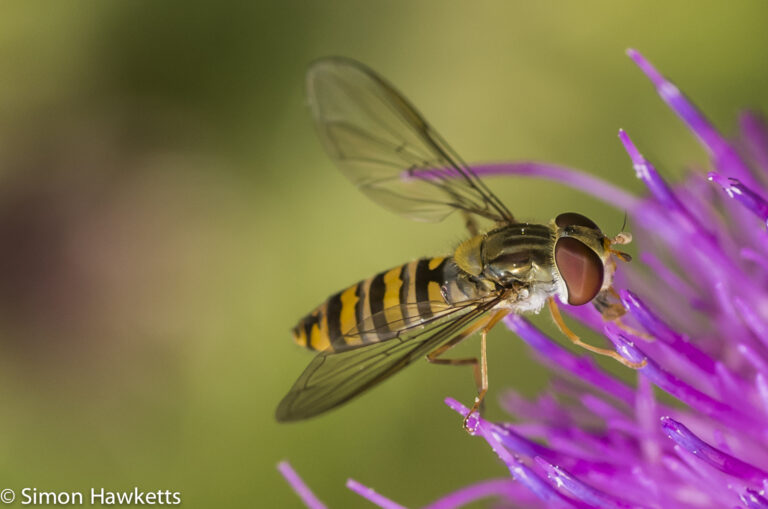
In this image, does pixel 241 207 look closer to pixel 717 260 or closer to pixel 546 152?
pixel 546 152

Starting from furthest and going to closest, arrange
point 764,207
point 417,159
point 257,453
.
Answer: point 257,453 → point 417,159 → point 764,207

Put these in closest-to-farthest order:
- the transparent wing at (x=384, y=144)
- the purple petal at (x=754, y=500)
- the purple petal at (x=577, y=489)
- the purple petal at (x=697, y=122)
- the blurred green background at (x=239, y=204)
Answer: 1. the purple petal at (x=754, y=500)
2. the purple petal at (x=577, y=489)
3. the purple petal at (x=697, y=122)
4. the transparent wing at (x=384, y=144)
5. the blurred green background at (x=239, y=204)

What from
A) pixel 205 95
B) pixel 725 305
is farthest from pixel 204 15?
pixel 725 305

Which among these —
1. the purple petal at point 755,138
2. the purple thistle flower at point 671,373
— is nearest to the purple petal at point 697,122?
the purple thistle flower at point 671,373

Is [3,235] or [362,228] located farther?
[3,235]

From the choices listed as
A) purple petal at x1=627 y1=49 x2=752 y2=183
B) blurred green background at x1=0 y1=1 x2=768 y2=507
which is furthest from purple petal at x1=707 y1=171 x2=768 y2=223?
blurred green background at x1=0 y1=1 x2=768 y2=507

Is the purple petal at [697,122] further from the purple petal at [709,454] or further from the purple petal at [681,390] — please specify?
the purple petal at [709,454]
